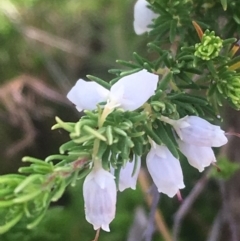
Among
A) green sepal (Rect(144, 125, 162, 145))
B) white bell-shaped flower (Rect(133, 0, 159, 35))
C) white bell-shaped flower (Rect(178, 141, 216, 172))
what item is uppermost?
white bell-shaped flower (Rect(133, 0, 159, 35))

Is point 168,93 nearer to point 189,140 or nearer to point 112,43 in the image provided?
point 189,140

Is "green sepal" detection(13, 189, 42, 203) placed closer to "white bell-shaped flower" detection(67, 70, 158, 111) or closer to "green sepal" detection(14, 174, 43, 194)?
"green sepal" detection(14, 174, 43, 194)

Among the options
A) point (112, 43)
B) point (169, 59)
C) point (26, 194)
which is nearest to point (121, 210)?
point (112, 43)

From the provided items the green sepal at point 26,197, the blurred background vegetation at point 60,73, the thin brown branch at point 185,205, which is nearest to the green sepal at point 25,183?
the green sepal at point 26,197

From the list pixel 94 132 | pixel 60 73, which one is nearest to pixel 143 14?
pixel 94 132

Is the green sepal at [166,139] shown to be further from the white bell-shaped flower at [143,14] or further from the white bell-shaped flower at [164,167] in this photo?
the white bell-shaped flower at [143,14]

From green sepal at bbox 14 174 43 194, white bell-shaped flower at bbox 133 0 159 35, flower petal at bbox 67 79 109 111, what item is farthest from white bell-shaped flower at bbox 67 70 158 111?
white bell-shaped flower at bbox 133 0 159 35
